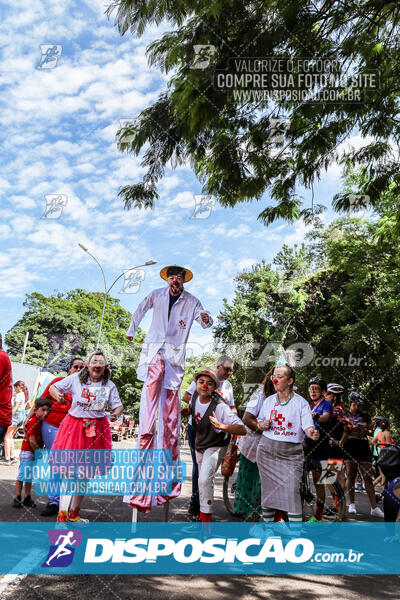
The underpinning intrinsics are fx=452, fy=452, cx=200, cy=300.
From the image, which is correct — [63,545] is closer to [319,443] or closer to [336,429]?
[319,443]

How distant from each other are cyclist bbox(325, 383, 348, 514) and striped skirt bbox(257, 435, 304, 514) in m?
1.96

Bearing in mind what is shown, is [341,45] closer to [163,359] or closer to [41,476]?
[163,359]

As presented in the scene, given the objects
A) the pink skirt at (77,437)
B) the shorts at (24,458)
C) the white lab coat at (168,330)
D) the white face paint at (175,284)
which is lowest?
the shorts at (24,458)

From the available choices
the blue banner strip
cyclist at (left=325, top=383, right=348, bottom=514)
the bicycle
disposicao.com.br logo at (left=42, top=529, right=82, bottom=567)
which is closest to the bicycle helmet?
Result: cyclist at (left=325, top=383, right=348, bottom=514)

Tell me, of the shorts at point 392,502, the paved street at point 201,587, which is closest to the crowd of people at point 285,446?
the paved street at point 201,587

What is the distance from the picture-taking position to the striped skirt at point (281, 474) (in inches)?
166

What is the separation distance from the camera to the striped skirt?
422 cm

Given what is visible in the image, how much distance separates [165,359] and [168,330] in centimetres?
34

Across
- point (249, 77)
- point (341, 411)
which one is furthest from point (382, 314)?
point (249, 77)

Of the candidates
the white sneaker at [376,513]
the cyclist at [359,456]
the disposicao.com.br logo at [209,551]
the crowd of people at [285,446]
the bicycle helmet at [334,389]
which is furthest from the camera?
the cyclist at [359,456]

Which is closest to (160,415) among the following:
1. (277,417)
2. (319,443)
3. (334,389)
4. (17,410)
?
(277,417)

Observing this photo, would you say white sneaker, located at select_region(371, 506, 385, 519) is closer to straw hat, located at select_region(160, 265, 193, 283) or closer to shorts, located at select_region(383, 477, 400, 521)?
shorts, located at select_region(383, 477, 400, 521)

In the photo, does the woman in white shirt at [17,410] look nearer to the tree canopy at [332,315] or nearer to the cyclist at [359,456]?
the cyclist at [359,456]

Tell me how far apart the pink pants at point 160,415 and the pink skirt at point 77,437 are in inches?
16.9
